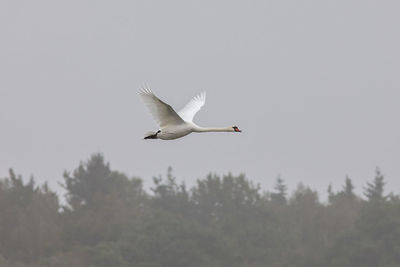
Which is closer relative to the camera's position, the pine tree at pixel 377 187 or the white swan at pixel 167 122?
the white swan at pixel 167 122

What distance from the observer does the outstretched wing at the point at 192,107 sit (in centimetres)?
3071

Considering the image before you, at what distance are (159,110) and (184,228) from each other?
45.5 meters

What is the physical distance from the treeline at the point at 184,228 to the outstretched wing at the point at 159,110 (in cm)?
4128

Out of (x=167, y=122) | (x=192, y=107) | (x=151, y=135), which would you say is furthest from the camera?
(x=192, y=107)

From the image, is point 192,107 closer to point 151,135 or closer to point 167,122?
point 151,135

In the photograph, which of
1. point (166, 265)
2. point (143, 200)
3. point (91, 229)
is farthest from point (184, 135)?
point (143, 200)

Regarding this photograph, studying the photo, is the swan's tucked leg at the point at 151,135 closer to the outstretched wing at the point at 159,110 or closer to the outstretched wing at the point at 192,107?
the outstretched wing at the point at 159,110

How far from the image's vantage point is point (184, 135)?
93.5 feet

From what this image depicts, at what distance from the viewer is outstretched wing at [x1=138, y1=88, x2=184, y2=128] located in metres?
27.2

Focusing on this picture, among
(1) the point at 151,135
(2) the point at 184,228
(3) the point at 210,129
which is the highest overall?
(2) the point at 184,228

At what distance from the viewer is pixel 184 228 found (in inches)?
2862

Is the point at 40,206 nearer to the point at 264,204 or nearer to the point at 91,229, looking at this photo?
the point at 91,229

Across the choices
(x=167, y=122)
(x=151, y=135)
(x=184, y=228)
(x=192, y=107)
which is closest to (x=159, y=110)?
(x=167, y=122)

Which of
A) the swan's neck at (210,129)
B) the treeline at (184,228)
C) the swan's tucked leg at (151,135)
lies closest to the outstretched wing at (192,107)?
the swan's neck at (210,129)
